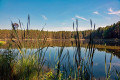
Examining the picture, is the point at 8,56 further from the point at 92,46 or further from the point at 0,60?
the point at 92,46

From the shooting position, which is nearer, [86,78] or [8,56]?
[86,78]

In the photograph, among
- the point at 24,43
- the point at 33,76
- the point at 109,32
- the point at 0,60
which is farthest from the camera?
the point at 109,32

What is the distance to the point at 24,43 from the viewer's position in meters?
1.53

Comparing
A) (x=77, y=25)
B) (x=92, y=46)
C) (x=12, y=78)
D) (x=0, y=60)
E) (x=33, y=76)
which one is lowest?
(x=12, y=78)

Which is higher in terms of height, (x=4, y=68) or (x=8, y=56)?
(x=8, y=56)

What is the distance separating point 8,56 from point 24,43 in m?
1.40

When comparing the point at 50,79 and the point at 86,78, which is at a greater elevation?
the point at 86,78

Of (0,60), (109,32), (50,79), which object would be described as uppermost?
(109,32)

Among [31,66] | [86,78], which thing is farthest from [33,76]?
[86,78]

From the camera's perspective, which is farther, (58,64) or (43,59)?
(43,59)

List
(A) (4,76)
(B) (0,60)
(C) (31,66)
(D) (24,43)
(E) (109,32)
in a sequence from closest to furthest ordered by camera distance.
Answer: (D) (24,43), (C) (31,66), (A) (4,76), (B) (0,60), (E) (109,32)

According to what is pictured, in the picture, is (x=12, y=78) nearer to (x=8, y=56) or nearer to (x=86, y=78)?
(x=8, y=56)

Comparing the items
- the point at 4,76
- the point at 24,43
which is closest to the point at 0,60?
the point at 4,76

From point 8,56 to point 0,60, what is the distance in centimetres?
22
